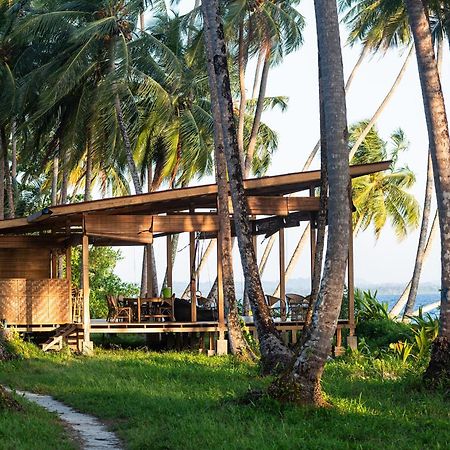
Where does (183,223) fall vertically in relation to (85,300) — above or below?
above

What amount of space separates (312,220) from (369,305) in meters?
4.01

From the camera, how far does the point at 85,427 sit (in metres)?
11.5

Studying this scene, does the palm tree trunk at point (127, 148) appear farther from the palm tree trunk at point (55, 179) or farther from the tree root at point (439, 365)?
the tree root at point (439, 365)

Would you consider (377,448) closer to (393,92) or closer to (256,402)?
(256,402)

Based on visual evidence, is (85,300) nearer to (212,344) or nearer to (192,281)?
(192,281)

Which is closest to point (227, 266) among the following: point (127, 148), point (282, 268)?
point (282, 268)

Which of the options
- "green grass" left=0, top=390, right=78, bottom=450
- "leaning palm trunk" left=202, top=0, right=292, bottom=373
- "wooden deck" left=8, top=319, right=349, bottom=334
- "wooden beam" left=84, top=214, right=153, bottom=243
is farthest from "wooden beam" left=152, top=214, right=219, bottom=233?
"green grass" left=0, top=390, right=78, bottom=450

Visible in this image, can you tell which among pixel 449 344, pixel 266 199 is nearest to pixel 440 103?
pixel 449 344

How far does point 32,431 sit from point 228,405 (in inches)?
106

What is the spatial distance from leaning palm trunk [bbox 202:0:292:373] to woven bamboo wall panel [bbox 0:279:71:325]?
7.10 m

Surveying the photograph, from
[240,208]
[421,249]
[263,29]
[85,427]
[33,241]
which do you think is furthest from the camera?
[421,249]

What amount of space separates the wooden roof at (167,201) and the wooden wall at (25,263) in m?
1.54

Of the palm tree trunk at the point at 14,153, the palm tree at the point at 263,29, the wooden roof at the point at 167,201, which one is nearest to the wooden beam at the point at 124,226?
the wooden roof at the point at 167,201

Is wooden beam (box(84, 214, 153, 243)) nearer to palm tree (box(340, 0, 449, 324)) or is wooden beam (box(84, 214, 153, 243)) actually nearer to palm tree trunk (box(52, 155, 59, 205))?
palm tree (box(340, 0, 449, 324))
